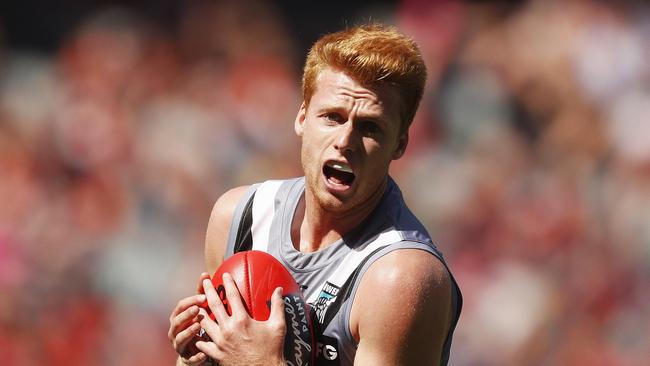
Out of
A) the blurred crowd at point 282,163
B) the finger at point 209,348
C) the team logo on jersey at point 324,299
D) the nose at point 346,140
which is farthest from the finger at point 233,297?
the blurred crowd at point 282,163

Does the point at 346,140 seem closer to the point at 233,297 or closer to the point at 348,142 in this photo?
the point at 348,142

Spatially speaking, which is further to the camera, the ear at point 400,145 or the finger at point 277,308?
the ear at point 400,145

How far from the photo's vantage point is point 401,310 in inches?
112

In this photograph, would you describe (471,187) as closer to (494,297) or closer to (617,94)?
(494,297)

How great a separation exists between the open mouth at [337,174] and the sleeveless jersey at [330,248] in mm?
159

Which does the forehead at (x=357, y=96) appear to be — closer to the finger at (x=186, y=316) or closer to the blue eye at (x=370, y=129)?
the blue eye at (x=370, y=129)

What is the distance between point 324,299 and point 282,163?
11.2ft

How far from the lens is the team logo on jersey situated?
3039mm

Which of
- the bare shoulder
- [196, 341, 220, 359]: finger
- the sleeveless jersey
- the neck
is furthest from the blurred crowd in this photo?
[196, 341, 220, 359]: finger

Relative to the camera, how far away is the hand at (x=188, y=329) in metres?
2.98

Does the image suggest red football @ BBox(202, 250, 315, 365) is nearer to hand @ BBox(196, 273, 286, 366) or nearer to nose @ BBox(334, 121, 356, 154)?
hand @ BBox(196, 273, 286, 366)

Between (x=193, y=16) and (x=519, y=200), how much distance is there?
2553mm

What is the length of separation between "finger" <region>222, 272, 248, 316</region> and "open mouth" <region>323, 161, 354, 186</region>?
1.52 ft

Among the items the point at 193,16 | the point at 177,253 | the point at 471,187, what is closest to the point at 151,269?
the point at 177,253
